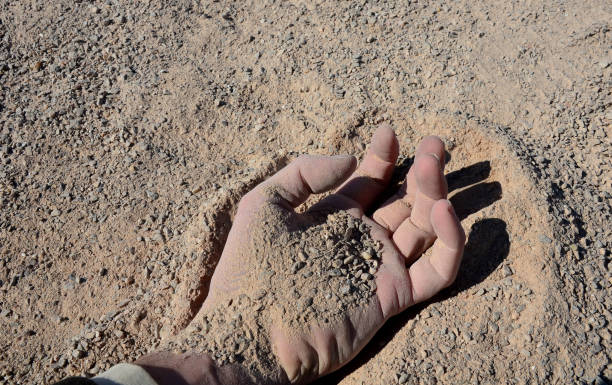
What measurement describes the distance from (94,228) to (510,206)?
160 cm

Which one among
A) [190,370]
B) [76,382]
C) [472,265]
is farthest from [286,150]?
[76,382]

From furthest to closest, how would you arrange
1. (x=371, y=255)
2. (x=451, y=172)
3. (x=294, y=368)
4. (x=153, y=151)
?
(x=153, y=151) → (x=451, y=172) → (x=371, y=255) → (x=294, y=368)

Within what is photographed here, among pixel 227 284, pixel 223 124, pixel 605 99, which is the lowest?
pixel 605 99

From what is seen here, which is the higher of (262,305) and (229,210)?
(229,210)

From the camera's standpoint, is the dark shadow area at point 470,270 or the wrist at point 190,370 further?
the dark shadow area at point 470,270

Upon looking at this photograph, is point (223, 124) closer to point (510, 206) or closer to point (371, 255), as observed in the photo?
point (371, 255)

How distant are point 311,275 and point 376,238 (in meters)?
0.30

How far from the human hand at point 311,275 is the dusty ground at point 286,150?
0.14 meters

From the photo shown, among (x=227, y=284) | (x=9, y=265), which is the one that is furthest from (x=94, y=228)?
(x=227, y=284)

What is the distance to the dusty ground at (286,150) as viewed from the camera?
1.80 metres

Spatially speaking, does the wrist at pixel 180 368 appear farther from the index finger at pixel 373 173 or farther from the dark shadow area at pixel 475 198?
the dark shadow area at pixel 475 198

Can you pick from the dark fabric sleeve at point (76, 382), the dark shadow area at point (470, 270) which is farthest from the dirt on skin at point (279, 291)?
the dark fabric sleeve at point (76, 382)

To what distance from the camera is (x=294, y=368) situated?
1.73m

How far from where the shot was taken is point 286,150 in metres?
2.34
